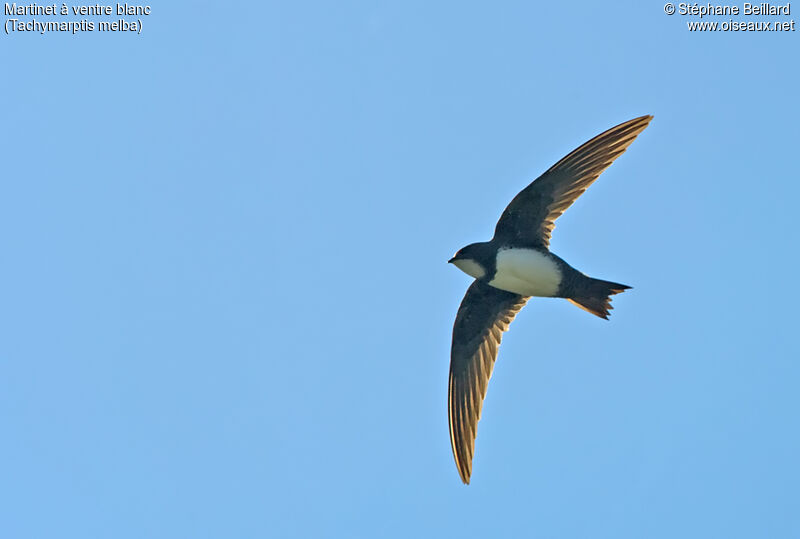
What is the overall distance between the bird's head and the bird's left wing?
30 cm

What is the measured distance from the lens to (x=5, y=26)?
38.2ft

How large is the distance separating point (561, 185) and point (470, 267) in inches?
44.6

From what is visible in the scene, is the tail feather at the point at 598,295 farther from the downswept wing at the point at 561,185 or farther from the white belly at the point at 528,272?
the downswept wing at the point at 561,185

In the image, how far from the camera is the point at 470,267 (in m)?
9.52

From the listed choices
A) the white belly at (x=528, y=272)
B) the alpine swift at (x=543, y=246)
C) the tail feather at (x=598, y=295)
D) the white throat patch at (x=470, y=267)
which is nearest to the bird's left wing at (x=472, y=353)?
the alpine swift at (x=543, y=246)

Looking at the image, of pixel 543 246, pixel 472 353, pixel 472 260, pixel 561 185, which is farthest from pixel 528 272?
pixel 472 353

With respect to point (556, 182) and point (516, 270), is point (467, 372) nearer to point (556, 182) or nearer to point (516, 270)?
point (516, 270)

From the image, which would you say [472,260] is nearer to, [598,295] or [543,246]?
[543,246]

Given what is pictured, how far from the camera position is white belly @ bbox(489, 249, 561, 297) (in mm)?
9086

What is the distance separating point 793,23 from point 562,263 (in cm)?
357

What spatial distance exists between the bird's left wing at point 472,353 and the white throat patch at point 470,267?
0.25m

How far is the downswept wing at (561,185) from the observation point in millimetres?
9125

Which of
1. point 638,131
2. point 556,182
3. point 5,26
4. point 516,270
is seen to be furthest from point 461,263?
point 5,26

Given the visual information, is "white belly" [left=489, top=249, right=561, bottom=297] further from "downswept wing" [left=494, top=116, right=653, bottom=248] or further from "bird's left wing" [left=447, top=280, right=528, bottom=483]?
"bird's left wing" [left=447, top=280, right=528, bottom=483]
